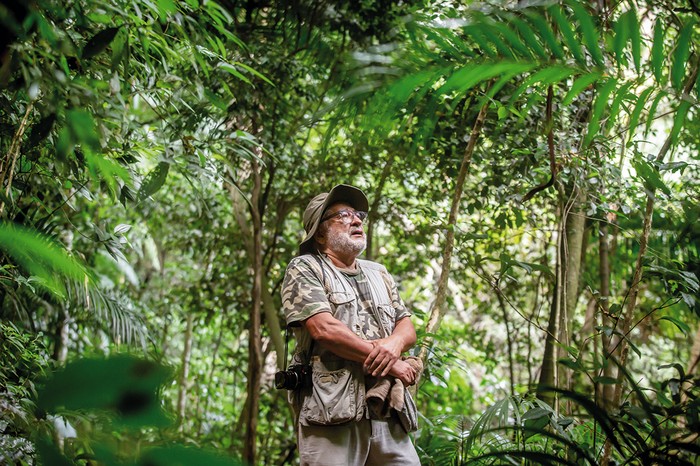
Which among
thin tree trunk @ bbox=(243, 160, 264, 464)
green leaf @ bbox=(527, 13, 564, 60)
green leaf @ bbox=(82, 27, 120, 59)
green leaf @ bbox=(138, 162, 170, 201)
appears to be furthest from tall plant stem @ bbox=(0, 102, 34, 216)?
thin tree trunk @ bbox=(243, 160, 264, 464)

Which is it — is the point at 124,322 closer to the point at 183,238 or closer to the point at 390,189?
the point at 183,238

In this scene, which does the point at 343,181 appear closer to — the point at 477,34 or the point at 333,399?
the point at 333,399

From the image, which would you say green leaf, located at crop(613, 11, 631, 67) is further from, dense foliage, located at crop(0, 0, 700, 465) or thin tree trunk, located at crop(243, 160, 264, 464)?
thin tree trunk, located at crop(243, 160, 264, 464)

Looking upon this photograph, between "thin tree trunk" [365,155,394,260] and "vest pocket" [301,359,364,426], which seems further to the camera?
"thin tree trunk" [365,155,394,260]

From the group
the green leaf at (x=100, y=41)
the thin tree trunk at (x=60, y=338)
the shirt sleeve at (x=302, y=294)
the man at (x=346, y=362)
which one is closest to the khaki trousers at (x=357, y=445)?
the man at (x=346, y=362)

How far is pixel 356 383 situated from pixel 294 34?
9.13 ft

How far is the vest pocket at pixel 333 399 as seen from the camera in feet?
6.73

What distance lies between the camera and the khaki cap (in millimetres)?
2463

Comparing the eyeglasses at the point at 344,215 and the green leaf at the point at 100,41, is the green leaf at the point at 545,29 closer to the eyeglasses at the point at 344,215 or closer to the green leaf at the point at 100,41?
the green leaf at the point at 100,41

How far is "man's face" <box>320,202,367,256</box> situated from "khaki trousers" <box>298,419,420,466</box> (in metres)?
0.63

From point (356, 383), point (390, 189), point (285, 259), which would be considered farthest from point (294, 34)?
point (356, 383)

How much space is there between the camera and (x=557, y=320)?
3379mm

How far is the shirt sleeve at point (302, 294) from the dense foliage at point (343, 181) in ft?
1.27

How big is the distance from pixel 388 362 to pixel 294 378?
1.06 feet
